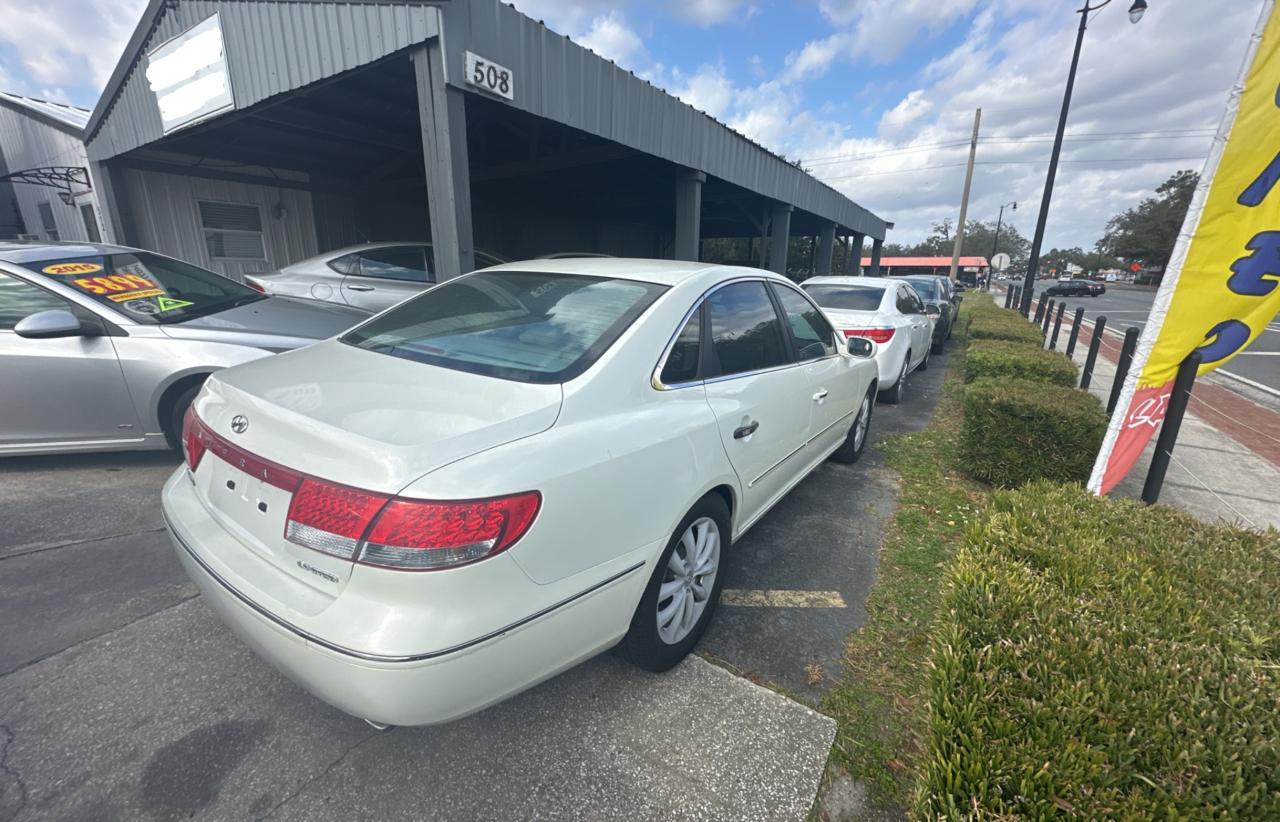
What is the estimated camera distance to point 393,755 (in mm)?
1790

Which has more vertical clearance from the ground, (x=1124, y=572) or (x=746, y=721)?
(x=1124, y=572)

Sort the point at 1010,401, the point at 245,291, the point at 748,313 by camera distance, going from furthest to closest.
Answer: the point at 245,291 < the point at 1010,401 < the point at 748,313

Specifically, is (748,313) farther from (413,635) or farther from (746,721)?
(413,635)

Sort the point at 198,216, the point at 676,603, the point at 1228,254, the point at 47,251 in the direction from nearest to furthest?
1. the point at 676,603
2. the point at 1228,254
3. the point at 47,251
4. the point at 198,216

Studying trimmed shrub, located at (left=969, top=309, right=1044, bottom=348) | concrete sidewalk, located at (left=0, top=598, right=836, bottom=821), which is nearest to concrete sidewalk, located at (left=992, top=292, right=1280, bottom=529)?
trimmed shrub, located at (left=969, top=309, right=1044, bottom=348)

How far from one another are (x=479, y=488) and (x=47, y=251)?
4.61 m

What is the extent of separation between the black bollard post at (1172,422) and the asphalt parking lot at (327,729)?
1789mm

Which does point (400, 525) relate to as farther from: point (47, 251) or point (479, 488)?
point (47, 251)

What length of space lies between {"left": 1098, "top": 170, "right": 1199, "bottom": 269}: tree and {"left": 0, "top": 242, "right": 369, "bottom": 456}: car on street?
83130 millimetres

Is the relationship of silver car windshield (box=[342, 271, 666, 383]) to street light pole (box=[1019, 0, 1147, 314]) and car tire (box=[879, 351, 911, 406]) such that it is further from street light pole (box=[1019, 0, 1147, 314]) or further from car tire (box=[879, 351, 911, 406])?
street light pole (box=[1019, 0, 1147, 314])

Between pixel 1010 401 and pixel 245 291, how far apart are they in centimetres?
618

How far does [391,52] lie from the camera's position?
15.0 ft

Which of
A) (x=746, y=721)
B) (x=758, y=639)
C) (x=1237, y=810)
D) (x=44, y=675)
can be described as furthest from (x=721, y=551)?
(x=44, y=675)

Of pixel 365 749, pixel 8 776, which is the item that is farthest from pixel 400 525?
pixel 8 776
